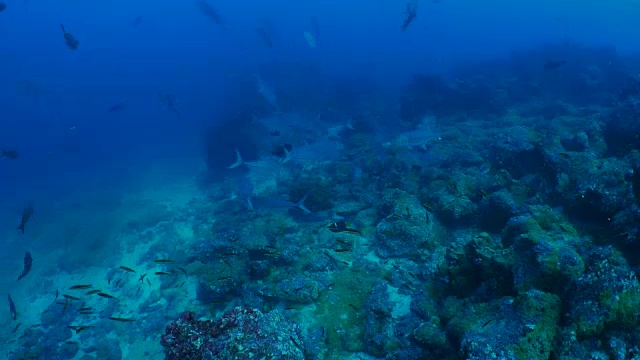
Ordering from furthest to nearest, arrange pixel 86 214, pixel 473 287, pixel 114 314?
pixel 86 214, pixel 114 314, pixel 473 287

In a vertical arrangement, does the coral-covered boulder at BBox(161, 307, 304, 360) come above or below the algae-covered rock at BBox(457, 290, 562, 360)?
below

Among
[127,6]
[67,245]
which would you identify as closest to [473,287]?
[67,245]

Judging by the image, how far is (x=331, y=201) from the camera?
12547 millimetres

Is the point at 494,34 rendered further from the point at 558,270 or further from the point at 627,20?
the point at 558,270

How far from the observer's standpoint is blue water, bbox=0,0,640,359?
21.8ft

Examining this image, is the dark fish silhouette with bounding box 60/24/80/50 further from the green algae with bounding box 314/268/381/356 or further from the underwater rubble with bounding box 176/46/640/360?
the green algae with bounding box 314/268/381/356

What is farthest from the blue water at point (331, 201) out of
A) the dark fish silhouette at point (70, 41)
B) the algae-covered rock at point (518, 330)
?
the dark fish silhouette at point (70, 41)

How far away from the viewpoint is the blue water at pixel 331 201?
6.63 metres

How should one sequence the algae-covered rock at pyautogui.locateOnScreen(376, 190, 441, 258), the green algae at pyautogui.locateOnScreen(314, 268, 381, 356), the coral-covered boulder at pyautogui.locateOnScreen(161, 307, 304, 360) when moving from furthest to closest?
1. the algae-covered rock at pyautogui.locateOnScreen(376, 190, 441, 258)
2. the green algae at pyautogui.locateOnScreen(314, 268, 381, 356)
3. the coral-covered boulder at pyautogui.locateOnScreen(161, 307, 304, 360)

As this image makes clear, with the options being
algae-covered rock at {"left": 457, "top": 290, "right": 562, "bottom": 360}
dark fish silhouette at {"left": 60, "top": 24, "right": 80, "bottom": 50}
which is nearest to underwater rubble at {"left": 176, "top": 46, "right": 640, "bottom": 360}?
algae-covered rock at {"left": 457, "top": 290, "right": 562, "bottom": 360}

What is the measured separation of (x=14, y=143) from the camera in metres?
44.0

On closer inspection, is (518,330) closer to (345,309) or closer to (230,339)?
(230,339)

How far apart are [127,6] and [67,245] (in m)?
208

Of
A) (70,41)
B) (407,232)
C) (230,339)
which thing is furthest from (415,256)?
(70,41)
